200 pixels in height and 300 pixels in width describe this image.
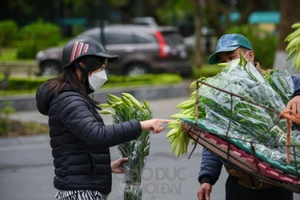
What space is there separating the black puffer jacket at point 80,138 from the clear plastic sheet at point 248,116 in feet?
1.87

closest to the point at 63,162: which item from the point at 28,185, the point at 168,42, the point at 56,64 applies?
the point at 28,185

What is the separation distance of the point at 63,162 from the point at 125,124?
0.41 m

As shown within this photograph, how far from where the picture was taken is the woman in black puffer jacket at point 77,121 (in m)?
3.33

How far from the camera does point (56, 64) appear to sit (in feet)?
69.8

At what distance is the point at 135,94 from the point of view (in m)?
15.0

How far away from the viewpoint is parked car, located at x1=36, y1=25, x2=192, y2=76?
1931 cm

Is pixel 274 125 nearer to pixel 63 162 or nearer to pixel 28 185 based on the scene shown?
pixel 63 162

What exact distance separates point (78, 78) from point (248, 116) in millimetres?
1048

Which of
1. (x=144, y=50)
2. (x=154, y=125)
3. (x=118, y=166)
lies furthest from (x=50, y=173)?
(x=144, y=50)

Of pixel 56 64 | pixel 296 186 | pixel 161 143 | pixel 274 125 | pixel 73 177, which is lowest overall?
pixel 56 64

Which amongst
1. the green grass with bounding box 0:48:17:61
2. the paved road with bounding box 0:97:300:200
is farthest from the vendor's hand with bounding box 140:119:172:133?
the green grass with bounding box 0:48:17:61

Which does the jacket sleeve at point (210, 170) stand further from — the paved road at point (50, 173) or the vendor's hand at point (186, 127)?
the paved road at point (50, 173)

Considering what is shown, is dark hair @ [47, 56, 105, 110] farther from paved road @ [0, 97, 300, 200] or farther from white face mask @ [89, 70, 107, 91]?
paved road @ [0, 97, 300, 200]

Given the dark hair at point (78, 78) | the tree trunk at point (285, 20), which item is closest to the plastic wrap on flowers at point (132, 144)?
the dark hair at point (78, 78)
